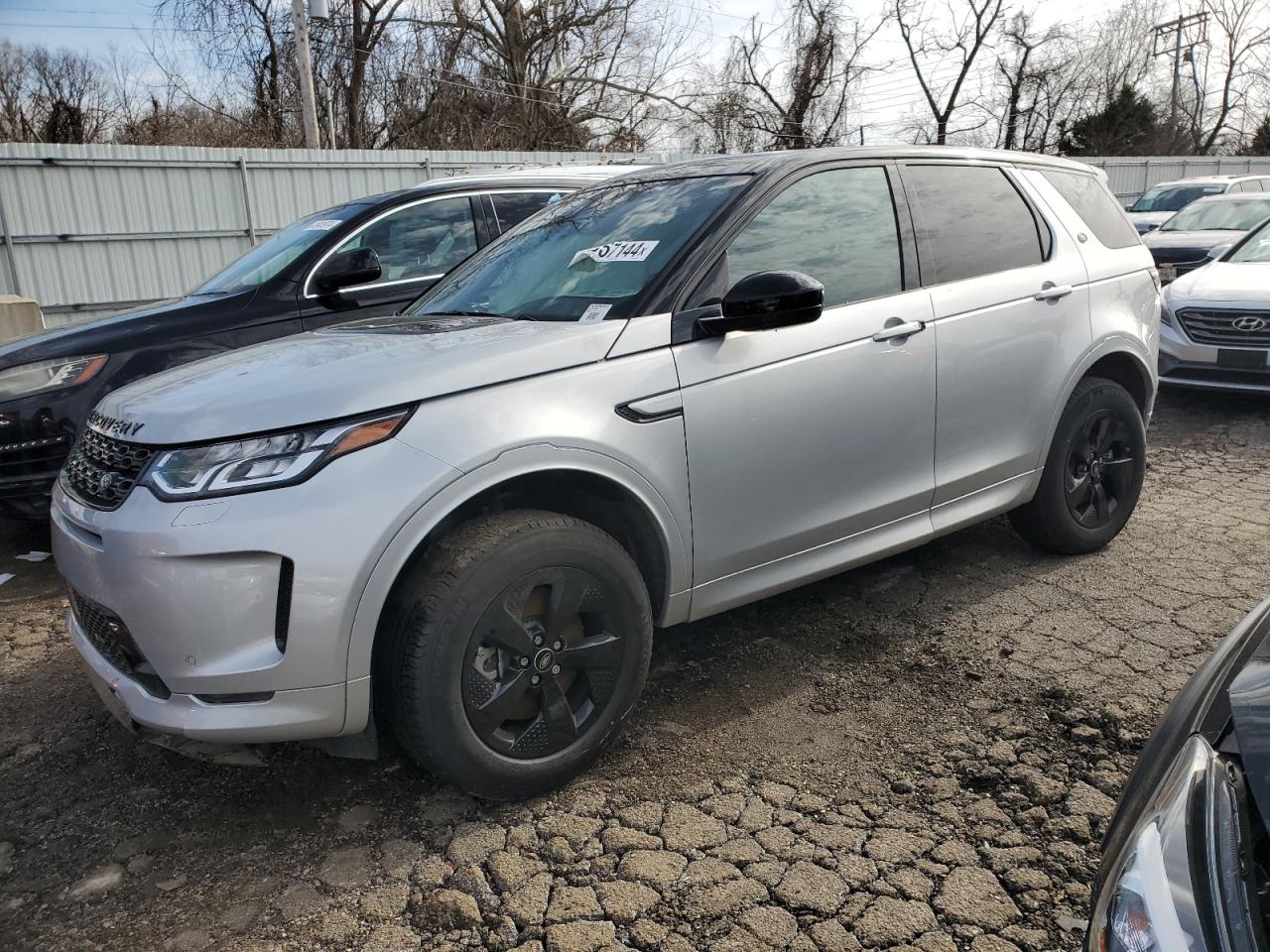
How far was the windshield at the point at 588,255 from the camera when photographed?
3.04 metres

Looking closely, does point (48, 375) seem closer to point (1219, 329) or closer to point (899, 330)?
point (899, 330)

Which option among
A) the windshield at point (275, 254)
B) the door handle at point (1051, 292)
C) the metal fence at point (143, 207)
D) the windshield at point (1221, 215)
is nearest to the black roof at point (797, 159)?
the door handle at point (1051, 292)

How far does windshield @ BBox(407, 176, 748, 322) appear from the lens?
120 inches

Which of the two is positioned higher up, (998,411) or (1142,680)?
(998,411)

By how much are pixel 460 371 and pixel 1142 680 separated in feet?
8.04

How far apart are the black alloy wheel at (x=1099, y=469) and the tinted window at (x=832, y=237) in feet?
4.25

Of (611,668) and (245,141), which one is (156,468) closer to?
(611,668)

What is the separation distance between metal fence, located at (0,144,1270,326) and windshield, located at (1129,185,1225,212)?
30.8 ft

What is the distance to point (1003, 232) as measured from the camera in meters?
3.90

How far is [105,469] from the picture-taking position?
263 centimetres

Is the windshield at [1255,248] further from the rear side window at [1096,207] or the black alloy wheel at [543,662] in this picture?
the black alloy wheel at [543,662]

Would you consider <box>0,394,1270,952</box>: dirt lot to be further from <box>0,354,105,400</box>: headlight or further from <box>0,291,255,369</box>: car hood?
<box>0,291,255,369</box>: car hood

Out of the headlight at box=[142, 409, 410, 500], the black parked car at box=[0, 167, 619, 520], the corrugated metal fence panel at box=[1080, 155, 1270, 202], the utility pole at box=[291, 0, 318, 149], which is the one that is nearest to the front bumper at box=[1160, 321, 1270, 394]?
the black parked car at box=[0, 167, 619, 520]

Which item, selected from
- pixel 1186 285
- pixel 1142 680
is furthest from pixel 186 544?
pixel 1186 285
